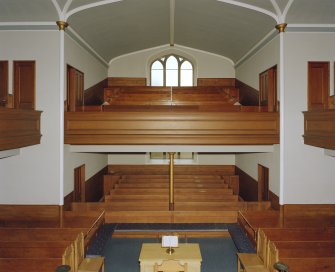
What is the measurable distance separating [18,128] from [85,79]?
3.77 metres

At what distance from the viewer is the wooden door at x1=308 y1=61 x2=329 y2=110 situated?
Answer: 799 cm

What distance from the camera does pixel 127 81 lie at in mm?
13141

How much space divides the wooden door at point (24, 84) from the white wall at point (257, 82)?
19.0 ft

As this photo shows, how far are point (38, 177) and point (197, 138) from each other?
3.82m

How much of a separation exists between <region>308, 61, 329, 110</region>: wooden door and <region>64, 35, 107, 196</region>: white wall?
577 centimetres

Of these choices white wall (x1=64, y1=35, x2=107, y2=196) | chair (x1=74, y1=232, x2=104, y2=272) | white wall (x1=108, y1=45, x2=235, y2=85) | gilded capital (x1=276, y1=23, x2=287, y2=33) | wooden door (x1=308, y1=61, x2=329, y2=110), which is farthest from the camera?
white wall (x1=108, y1=45, x2=235, y2=85)

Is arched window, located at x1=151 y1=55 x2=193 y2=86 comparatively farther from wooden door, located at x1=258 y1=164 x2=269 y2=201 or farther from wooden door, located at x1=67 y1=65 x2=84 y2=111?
wooden door, located at x1=258 y1=164 x2=269 y2=201

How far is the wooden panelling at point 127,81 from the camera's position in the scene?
43.1ft

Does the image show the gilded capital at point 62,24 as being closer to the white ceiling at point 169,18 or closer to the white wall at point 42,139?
the white ceiling at point 169,18

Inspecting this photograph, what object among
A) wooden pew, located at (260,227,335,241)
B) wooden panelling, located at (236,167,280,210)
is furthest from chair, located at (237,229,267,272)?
wooden panelling, located at (236,167,280,210)

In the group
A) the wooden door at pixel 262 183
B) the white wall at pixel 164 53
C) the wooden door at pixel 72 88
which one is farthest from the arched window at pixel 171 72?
the wooden door at pixel 262 183

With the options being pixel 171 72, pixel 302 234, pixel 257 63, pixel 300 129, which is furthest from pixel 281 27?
pixel 171 72

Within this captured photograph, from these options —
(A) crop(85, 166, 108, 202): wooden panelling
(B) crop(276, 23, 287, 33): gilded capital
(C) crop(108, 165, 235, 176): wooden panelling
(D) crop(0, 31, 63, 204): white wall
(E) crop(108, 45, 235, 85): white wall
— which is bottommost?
(A) crop(85, 166, 108, 202): wooden panelling

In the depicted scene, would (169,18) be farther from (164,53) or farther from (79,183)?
(79,183)
